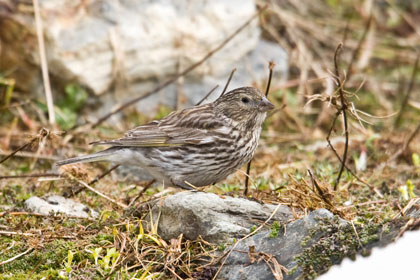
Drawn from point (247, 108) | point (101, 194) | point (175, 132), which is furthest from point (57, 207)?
point (247, 108)

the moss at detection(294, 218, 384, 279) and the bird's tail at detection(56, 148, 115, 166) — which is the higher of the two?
the moss at detection(294, 218, 384, 279)

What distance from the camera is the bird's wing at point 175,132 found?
236 inches

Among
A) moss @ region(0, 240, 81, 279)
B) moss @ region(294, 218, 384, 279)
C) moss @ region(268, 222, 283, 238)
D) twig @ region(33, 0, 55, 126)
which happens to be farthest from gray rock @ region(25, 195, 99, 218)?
twig @ region(33, 0, 55, 126)

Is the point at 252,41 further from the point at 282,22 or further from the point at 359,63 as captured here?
the point at 359,63

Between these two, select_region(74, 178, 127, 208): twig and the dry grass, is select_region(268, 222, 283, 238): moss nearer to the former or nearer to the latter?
the dry grass

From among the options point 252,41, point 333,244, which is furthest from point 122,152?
point 252,41

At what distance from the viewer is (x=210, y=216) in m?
4.58

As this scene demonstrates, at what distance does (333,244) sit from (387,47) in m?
7.98

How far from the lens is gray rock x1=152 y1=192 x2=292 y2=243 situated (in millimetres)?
4531

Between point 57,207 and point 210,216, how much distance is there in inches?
61.7

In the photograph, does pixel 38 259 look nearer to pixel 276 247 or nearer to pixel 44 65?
pixel 276 247

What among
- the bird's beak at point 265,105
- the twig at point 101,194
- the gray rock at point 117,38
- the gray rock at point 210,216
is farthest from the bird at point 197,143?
the gray rock at point 117,38

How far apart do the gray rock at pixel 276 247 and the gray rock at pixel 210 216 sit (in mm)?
184

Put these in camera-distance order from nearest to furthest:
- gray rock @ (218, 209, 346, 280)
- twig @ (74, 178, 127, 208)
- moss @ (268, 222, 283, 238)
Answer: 1. gray rock @ (218, 209, 346, 280)
2. moss @ (268, 222, 283, 238)
3. twig @ (74, 178, 127, 208)
